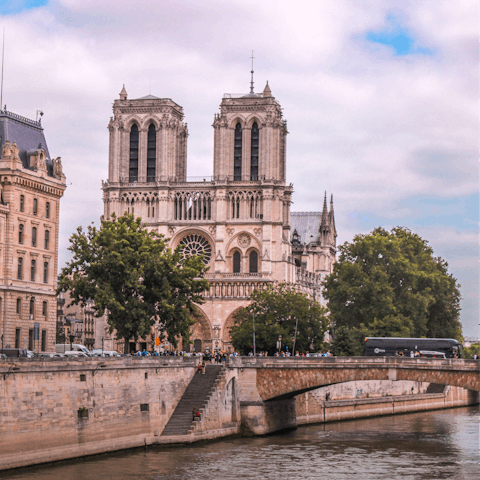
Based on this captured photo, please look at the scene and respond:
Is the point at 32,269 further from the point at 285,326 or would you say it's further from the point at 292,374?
the point at 285,326

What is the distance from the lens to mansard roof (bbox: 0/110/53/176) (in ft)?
243

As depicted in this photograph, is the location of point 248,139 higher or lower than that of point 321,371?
higher

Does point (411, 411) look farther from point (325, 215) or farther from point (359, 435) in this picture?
point (325, 215)

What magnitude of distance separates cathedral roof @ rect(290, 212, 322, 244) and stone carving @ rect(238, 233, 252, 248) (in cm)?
4142

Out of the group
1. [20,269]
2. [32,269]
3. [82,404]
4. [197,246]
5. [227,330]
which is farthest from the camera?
[197,246]

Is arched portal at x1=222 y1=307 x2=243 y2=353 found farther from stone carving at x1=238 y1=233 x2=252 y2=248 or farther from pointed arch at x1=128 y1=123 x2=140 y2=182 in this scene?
pointed arch at x1=128 y1=123 x2=140 y2=182

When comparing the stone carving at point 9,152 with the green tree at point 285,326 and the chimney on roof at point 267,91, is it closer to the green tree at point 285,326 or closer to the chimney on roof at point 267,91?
the green tree at point 285,326

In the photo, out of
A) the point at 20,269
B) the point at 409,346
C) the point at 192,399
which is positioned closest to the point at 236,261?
the point at 409,346

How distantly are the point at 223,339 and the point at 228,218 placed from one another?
15605 millimetres

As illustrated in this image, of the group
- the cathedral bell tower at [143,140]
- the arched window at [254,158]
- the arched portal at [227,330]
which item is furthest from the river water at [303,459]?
the cathedral bell tower at [143,140]

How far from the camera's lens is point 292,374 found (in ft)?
214

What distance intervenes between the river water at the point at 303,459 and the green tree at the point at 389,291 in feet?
95.0

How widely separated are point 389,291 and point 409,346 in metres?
14.0

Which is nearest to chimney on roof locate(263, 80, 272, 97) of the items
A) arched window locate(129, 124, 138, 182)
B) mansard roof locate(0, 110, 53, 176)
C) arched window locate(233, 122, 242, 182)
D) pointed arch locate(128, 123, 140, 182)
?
arched window locate(233, 122, 242, 182)
